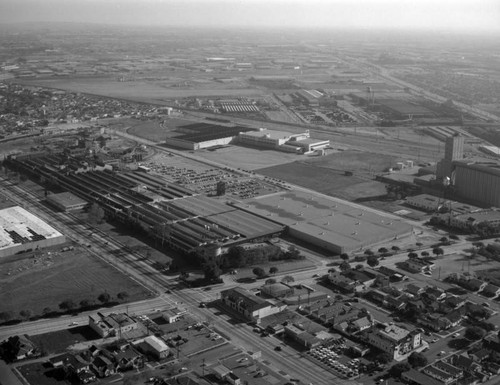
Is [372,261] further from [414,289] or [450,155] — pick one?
[450,155]

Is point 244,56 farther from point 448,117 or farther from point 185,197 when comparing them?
point 185,197

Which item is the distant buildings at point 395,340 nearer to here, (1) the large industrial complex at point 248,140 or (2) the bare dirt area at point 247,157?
(2) the bare dirt area at point 247,157

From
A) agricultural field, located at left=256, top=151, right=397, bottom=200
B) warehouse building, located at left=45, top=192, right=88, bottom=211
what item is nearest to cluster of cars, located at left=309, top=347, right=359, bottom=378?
agricultural field, located at left=256, top=151, right=397, bottom=200

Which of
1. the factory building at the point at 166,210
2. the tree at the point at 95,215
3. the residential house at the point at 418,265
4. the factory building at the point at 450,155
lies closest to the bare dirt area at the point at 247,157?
the factory building at the point at 166,210

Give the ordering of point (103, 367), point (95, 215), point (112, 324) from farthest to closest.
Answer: point (95, 215) → point (112, 324) → point (103, 367)

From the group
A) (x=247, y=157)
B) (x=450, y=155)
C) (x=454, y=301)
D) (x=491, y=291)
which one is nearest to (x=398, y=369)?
(x=454, y=301)

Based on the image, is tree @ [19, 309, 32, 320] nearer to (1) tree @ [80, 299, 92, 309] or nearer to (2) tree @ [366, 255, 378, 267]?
(1) tree @ [80, 299, 92, 309]

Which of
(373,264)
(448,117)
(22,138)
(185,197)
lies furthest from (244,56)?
(373,264)
